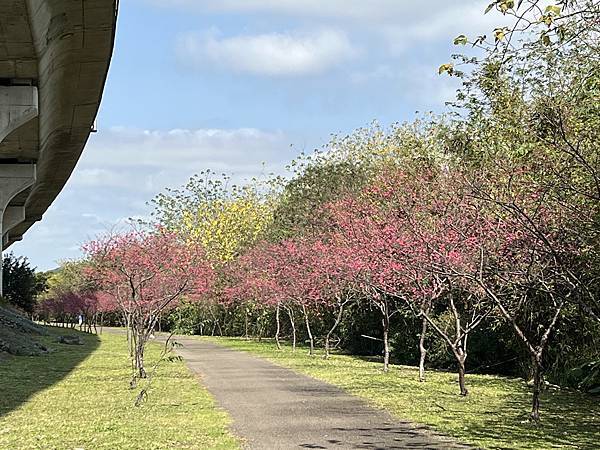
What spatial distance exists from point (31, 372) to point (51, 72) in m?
9.34

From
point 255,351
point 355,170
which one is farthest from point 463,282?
point 355,170

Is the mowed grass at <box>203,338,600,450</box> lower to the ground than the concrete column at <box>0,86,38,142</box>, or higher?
lower

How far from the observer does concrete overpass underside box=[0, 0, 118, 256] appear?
11.2 m

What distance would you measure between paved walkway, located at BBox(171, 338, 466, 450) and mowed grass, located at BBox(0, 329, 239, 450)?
15.9 inches

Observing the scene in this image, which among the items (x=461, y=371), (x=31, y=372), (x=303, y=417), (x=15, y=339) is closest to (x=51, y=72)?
(x=303, y=417)

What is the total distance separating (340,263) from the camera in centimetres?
2464

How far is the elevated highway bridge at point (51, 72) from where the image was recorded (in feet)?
36.6

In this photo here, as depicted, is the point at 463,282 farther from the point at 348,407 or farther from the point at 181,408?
the point at 181,408

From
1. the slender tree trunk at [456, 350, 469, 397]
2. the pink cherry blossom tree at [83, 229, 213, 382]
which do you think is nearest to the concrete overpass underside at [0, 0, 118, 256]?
the pink cherry blossom tree at [83, 229, 213, 382]

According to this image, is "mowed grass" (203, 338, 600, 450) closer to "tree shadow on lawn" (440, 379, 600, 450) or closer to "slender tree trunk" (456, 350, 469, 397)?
"tree shadow on lawn" (440, 379, 600, 450)

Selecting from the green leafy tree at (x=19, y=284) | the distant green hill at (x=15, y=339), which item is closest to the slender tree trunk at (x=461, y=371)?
the distant green hill at (x=15, y=339)

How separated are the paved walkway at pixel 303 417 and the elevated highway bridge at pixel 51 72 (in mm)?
5804

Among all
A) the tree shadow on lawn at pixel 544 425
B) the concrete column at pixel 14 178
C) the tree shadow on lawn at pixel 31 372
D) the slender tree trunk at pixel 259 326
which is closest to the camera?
the tree shadow on lawn at pixel 544 425

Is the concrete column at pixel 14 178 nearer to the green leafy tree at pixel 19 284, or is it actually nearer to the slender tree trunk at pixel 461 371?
the slender tree trunk at pixel 461 371
